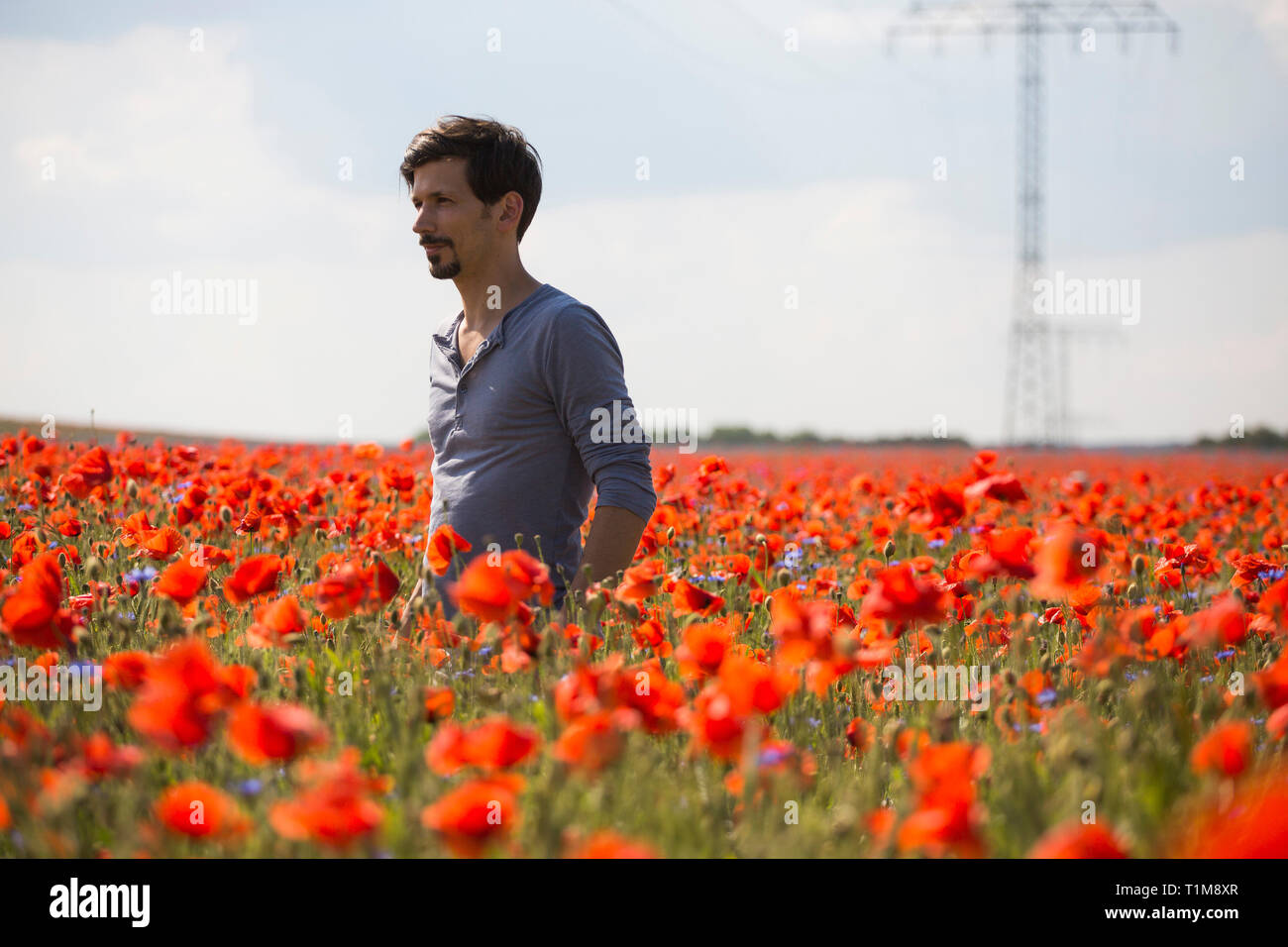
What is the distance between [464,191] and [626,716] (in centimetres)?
229

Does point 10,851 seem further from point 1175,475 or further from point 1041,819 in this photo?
point 1175,475

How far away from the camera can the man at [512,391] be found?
124 inches

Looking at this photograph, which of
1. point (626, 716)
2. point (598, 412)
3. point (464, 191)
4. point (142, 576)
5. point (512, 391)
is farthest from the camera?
point (464, 191)

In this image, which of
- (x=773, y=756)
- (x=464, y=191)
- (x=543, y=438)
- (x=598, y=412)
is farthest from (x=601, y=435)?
(x=773, y=756)

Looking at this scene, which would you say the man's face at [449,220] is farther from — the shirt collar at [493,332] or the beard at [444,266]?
the shirt collar at [493,332]

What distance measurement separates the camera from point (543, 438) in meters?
3.33

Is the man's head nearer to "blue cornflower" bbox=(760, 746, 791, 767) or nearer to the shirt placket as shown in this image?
the shirt placket

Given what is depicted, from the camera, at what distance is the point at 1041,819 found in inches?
61.5

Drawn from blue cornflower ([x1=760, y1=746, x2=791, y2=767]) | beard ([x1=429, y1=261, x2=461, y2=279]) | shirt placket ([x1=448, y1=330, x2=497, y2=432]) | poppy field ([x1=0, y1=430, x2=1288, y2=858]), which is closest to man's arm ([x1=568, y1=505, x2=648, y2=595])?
poppy field ([x1=0, y1=430, x2=1288, y2=858])

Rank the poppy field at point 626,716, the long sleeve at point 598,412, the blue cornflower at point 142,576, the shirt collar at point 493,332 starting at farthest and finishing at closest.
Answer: the shirt collar at point 493,332 → the long sleeve at point 598,412 → the blue cornflower at point 142,576 → the poppy field at point 626,716

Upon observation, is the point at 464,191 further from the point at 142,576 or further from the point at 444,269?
the point at 142,576

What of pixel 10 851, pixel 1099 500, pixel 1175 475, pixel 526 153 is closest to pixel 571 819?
pixel 10 851

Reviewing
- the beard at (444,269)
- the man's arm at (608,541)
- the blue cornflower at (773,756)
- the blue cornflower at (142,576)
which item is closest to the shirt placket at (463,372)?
the beard at (444,269)

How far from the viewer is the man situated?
3.16 meters
